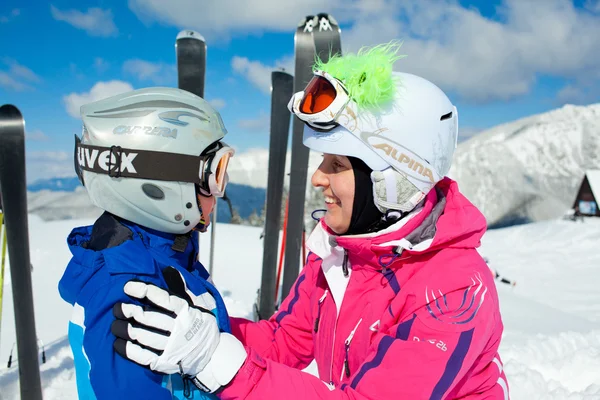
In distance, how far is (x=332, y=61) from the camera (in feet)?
5.32

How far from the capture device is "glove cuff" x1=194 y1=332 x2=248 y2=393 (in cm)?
124

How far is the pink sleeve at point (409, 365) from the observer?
3.98 ft

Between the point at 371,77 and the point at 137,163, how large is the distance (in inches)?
34.2

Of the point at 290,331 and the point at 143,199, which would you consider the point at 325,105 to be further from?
the point at 290,331

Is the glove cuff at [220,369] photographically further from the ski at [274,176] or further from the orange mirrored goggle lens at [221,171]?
the ski at [274,176]

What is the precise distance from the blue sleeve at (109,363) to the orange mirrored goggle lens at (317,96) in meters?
0.90

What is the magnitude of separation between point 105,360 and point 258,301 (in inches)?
170

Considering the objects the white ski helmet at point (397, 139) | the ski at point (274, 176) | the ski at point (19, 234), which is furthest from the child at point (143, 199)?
the ski at point (274, 176)

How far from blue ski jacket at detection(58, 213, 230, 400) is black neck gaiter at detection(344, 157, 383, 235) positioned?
0.61m

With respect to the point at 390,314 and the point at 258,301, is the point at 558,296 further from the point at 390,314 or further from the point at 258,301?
the point at 390,314

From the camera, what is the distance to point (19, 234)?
126 inches

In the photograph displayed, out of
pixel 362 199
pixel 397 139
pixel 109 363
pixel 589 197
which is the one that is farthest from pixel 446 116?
pixel 589 197

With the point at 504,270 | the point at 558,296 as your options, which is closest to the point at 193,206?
the point at 558,296

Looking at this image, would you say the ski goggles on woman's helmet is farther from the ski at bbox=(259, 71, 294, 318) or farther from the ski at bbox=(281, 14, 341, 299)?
the ski at bbox=(259, 71, 294, 318)
